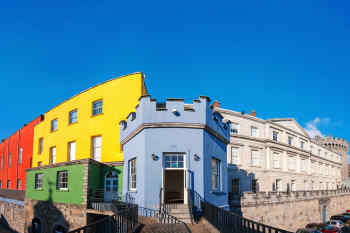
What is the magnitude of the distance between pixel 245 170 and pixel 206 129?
22291 millimetres

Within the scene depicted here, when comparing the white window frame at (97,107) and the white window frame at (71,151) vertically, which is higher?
the white window frame at (97,107)

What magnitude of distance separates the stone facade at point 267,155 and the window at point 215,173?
705 inches

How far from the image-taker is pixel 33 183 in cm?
2264

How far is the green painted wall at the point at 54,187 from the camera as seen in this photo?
17594 millimetres

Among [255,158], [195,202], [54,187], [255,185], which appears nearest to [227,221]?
[195,202]

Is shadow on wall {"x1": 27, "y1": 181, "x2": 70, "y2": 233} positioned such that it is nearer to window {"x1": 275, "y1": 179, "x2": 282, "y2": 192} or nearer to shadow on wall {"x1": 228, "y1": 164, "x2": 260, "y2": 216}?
shadow on wall {"x1": 228, "y1": 164, "x2": 260, "y2": 216}

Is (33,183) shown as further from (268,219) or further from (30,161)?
(268,219)

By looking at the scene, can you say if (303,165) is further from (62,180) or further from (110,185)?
(62,180)

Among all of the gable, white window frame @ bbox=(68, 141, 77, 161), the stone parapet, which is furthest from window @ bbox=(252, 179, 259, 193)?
white window frame @ bbox=(68, 141, 77, 161)

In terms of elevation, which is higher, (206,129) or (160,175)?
(206,129)

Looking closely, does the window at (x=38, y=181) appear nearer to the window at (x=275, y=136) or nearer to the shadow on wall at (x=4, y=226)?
the shadow on wall at (x=4, y=226)

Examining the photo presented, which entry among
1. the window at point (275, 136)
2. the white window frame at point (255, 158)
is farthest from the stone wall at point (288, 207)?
the window at point (275, 136)

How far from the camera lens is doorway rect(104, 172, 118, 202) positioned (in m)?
19.0

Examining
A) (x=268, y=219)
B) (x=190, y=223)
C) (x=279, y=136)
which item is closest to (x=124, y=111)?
(x=190, y=223)
